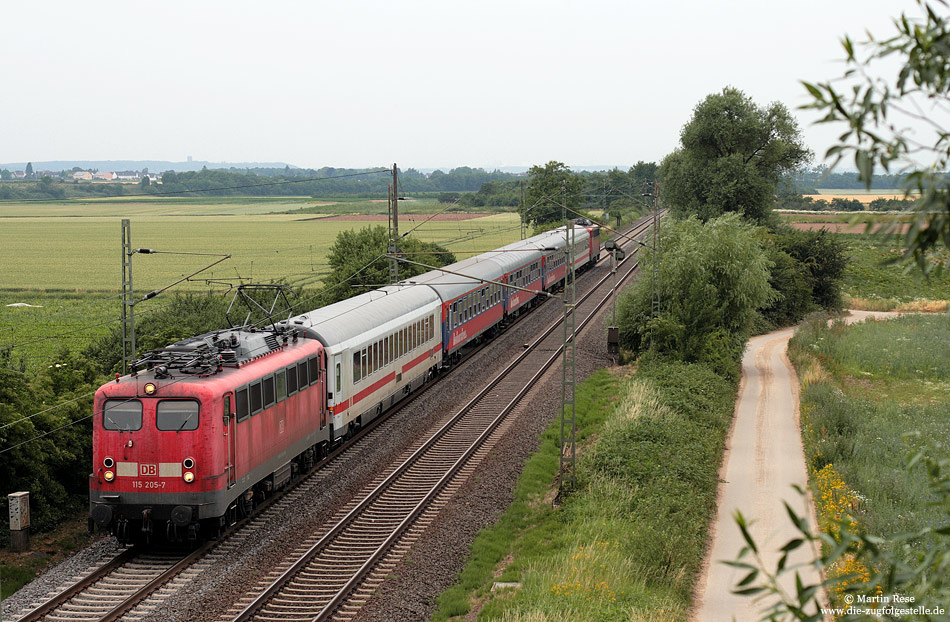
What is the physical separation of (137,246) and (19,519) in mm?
81344

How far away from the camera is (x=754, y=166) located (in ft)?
212

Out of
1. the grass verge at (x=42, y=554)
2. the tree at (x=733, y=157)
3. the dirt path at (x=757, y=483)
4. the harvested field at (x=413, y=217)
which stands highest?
the tree at (x=733, y=157)

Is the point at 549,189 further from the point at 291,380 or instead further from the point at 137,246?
the point at 291,380

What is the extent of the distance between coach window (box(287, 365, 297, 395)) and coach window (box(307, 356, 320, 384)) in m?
0.84

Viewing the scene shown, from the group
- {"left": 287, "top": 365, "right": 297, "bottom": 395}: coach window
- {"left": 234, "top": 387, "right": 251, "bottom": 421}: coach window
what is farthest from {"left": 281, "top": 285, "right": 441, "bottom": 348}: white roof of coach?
{"left": 234, "top": 387, "right": 251, "bottom": 421}: coach window

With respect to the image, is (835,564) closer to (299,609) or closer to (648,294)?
(299,609)

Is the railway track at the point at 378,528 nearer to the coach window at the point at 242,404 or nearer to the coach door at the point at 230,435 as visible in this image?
the coach door at the point at 230,435

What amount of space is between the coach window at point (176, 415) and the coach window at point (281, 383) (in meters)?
2.76

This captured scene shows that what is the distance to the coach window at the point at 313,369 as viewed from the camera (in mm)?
21234

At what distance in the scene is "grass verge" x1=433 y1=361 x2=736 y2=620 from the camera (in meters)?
15.1

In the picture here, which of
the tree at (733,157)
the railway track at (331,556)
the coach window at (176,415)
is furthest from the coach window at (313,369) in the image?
the tree at (733,157)

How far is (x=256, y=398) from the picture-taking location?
1825 centimetres

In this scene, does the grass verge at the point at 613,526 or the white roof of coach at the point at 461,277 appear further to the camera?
the white roof of coach at the point at 461,277

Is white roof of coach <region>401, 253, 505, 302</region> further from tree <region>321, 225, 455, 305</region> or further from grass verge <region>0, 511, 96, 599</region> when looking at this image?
grass verge <region>0, 511, 96, 599</region>
